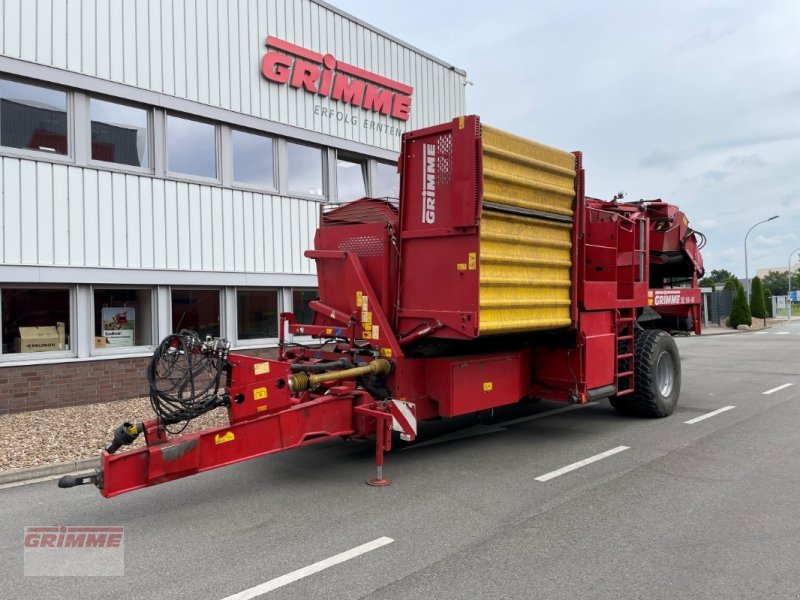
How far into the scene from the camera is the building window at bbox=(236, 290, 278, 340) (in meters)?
11.3

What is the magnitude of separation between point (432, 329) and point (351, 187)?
8305 millimetres

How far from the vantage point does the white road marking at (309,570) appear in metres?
3.42

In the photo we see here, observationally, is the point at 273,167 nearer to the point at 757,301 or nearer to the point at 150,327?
the point at 150,327

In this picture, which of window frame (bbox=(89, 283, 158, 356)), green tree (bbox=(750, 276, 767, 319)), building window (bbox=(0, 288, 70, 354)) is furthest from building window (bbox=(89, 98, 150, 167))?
green tree (bbox=(750, 276, 767, 319))

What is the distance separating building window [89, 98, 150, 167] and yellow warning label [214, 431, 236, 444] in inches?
259

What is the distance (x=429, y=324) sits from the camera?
5777mm

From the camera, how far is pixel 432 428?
24.9ft

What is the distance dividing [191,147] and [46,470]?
6.35 metres

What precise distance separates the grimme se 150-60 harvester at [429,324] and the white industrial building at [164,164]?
1.07 m

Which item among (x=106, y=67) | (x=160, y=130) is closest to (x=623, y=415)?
(x=160, y=130)

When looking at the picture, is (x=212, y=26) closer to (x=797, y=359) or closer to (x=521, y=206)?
(x=521, y=206)

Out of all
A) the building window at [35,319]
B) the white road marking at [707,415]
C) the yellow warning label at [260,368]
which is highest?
the building window at [35,319]

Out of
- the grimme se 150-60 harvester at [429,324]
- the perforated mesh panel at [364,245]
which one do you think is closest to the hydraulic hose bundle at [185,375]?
the grimme se 150-60 harvester at [429,324]

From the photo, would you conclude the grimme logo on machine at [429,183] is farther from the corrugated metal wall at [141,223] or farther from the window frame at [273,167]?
the window frame at [273,167]
